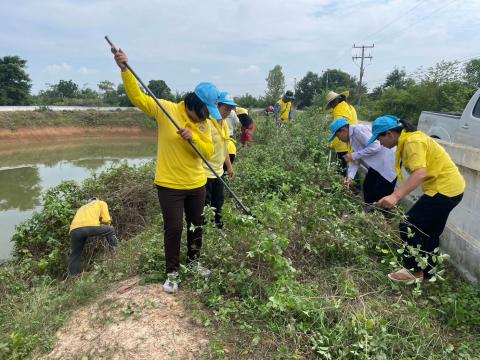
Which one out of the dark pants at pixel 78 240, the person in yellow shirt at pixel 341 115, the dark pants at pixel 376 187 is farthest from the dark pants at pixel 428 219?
the dark pants at pixel 78 240

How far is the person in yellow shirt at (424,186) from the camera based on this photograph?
10.1ft

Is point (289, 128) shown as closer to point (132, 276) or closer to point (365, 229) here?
point (365, 229)

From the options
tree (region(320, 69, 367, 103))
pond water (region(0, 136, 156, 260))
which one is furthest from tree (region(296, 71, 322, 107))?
pond water (region(0, 136, 156, 260))

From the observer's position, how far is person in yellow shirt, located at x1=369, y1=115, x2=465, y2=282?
3.07 m

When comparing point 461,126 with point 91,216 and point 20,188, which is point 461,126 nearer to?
Answer: point 91,216

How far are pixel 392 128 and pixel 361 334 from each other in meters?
1.89

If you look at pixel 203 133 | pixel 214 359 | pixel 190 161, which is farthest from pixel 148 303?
pixel 203 133

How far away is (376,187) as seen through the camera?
447 centimetres

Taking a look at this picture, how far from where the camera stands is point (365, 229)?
12.1 feet

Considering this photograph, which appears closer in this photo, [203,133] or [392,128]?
[203,133]

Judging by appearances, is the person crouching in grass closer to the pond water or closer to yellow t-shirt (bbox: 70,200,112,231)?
yellow t-shirt (bbox: 70,200,112,231)

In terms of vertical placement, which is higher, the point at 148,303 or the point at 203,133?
the point at 203,133

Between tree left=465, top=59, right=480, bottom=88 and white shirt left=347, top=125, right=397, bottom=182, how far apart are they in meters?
16.7

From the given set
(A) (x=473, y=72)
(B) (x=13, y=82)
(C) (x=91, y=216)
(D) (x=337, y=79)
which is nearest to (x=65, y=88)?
(B) (x=13, y=82)
